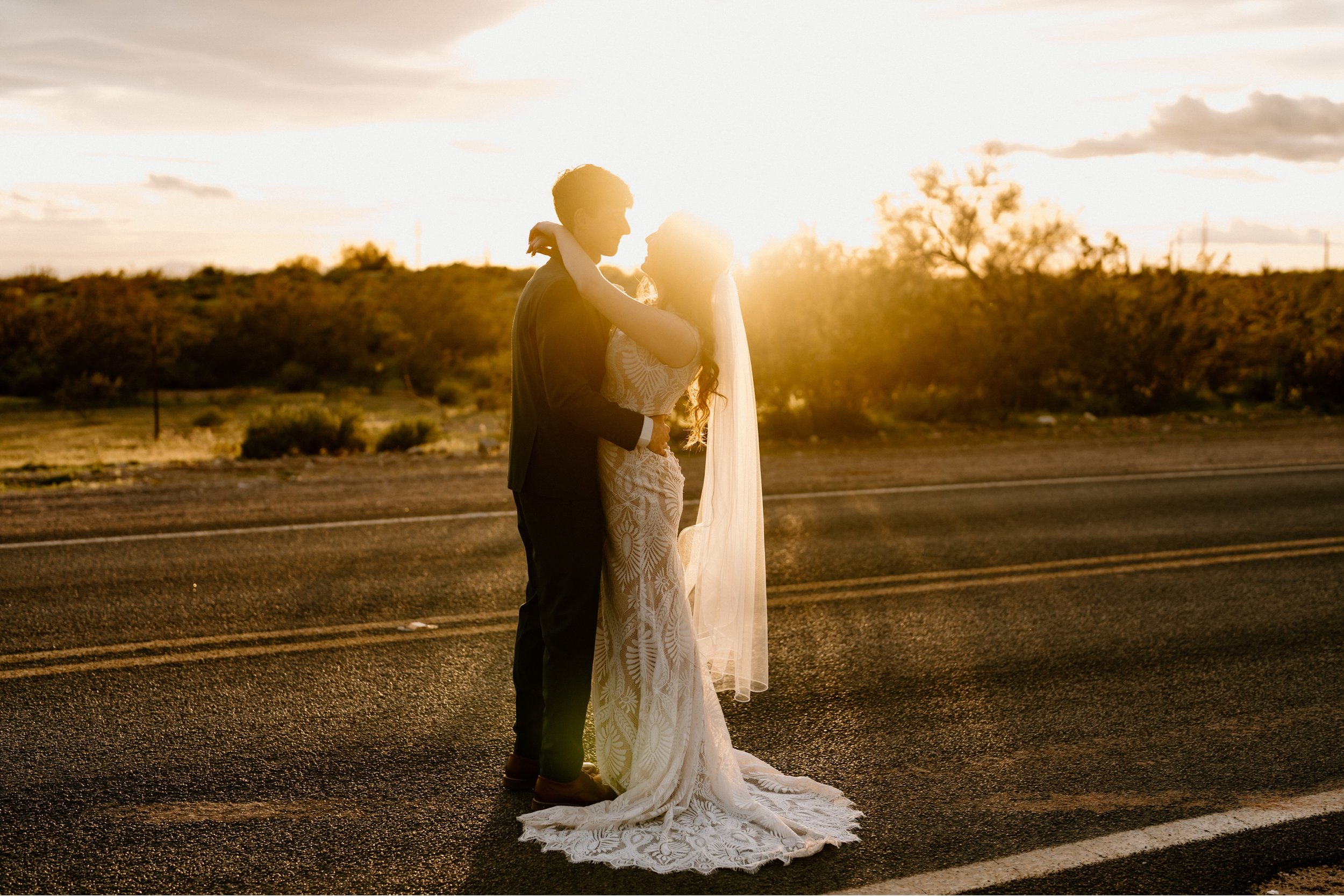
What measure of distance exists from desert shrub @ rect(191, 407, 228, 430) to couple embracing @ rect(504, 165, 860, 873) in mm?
18708

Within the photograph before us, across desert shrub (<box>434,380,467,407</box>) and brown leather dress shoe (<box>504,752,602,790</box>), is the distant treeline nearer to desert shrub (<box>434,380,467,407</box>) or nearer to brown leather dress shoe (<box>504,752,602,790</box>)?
desert shrub (<box>434,380,467,407</box>)

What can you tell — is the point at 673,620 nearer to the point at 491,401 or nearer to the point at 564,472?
the point at 564,472

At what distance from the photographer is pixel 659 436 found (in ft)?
12.3

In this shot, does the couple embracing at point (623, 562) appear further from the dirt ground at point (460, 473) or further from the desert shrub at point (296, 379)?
the desert shrub at point (296, 379)

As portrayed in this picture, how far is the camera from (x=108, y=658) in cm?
536

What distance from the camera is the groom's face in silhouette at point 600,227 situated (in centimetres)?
364

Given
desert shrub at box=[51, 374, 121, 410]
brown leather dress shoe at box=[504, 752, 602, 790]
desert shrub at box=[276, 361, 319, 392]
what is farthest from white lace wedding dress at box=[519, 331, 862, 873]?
desert shrub at box=[276, 361, 319, 392]

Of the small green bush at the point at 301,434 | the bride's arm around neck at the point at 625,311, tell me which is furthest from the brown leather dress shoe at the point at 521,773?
the small green bush at the point at 301,434

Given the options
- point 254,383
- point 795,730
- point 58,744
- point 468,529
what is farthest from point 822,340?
point 254,383

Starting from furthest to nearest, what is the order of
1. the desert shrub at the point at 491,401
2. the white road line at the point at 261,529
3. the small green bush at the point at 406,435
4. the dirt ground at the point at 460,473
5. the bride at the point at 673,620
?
the desert shrub at the point at 491,401, the small green bush at the point at 406,435, the dirt ground at the point at 460,473, the white road line at the point at 261,529, the bride at the point at 673,620

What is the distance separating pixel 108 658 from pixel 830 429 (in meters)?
11.2

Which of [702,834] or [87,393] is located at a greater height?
[87,393]

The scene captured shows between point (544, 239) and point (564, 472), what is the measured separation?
0.80 metres

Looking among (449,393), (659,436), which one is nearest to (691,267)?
(659,436)
